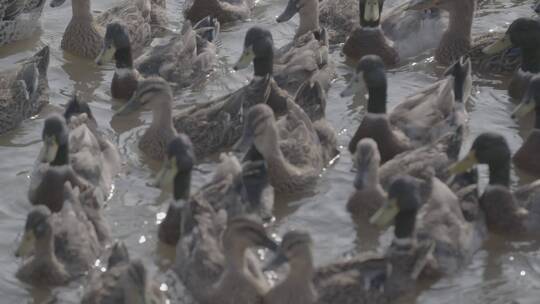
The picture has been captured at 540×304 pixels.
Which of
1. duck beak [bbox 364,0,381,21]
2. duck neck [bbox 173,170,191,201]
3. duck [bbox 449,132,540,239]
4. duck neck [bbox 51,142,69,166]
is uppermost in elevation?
duck beak [bbox 364,0,381,21]

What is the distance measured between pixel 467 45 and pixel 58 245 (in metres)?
4.98

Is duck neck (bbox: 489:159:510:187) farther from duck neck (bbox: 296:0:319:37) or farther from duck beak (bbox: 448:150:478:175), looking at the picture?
duck neck (bbox: 296:0:319:37)

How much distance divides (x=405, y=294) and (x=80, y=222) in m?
2.17

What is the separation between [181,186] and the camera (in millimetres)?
9227

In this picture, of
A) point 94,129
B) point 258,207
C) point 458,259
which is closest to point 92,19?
point 94,129

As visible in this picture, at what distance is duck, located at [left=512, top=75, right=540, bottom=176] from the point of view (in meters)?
10.2

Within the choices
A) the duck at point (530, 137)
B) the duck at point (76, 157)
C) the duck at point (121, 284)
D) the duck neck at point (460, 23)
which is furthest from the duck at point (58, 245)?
the duck neck at point (460, 23)

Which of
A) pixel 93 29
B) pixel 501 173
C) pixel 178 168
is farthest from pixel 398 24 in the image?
pixel 178 168

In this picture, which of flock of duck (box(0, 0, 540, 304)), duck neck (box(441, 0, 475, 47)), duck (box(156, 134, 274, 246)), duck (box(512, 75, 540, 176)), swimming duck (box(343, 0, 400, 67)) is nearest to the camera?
flock of duck (box(0, 0, 540, 304))

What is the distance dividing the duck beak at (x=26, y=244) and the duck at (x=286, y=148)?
79.4 inches

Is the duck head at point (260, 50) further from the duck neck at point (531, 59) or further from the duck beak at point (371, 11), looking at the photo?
the duck neck at point (531, 59)

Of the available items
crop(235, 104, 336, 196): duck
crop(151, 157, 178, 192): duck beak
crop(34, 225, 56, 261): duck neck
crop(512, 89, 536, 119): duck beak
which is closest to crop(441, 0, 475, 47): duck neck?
crop(512, 89, 536, 119): duck beak

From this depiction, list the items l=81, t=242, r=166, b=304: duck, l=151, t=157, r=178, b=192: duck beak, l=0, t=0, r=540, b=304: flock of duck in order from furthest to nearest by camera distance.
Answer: l=151, t=157, r=178, b=192: duck beak
l=0, t=0, r=540, b=304: flock of duck
l=81, t=242, r=166, b=304: duck

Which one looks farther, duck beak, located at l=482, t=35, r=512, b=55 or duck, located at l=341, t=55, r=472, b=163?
duck beak, located at l=482, t=35, r=512, b=55
